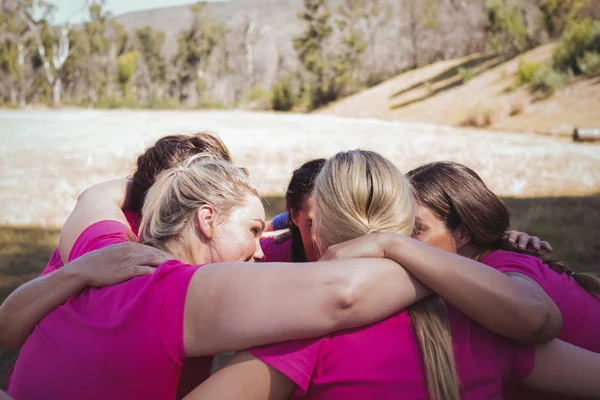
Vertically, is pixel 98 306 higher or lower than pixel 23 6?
lower

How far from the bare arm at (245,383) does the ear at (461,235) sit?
110 cm

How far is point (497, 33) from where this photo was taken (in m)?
29.6

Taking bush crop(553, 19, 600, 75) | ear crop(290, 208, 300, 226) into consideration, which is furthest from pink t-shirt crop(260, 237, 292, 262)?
bush crop(553, 19, 600, 75)

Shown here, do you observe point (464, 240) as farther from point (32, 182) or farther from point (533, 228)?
point (32, 182)

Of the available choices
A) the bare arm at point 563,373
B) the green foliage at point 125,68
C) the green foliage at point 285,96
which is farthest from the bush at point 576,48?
the green foliage at point 125,68

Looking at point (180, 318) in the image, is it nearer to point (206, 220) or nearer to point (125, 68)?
point (206, 220)

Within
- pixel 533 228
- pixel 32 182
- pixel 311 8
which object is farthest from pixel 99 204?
pixel 311 8

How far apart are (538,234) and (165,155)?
12.8 ft

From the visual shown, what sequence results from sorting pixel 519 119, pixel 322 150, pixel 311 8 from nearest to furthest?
pixel 322 150, pixel 519 119, pixel 311 8

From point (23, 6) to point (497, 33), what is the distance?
3171 cm

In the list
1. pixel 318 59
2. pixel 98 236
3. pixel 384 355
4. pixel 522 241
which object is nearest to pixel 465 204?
pixel 522 241

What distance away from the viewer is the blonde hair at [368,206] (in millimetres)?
1452

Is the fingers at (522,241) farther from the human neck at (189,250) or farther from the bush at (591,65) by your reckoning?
the bush at (591,65)

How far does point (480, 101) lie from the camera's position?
19281 mm
